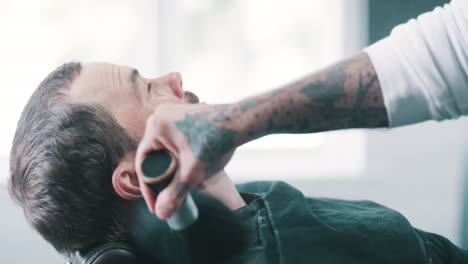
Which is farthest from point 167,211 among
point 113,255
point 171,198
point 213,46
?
point 213,46

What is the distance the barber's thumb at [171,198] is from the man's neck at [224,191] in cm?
36

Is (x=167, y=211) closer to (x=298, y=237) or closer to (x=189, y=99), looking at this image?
(x=298, y=237)

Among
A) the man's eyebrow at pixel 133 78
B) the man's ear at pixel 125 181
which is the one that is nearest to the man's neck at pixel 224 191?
the man's ear at pixel 125 181

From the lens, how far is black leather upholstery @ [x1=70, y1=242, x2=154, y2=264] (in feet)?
2.59

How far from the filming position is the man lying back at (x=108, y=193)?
0.88 meters

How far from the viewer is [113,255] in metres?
0.80

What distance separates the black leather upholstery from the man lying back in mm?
54

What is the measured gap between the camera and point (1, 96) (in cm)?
208

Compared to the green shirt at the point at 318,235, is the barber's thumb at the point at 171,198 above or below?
above

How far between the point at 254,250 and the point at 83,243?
384 millimetres

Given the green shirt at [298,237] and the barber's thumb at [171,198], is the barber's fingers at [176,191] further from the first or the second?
the green shirt at [298,237]

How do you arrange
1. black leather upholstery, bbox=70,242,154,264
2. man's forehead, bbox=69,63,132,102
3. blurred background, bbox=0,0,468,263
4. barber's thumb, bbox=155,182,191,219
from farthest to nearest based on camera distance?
blurred background, bbox=0,0,468,263 < man's forehead, bbox=69,63,132,102 < black leather upholstery, bbox=70,242,154,264 < barber's thumb, bbox=155,182,191,219

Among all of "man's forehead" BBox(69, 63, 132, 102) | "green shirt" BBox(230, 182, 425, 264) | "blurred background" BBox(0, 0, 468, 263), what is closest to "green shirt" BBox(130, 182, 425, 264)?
"green shirt" BBox(230, 182, 425, 264)

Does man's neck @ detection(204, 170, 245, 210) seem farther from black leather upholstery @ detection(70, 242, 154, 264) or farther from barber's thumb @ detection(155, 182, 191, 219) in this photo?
barber's thumb @ detection(155, 182, 191, 219)
